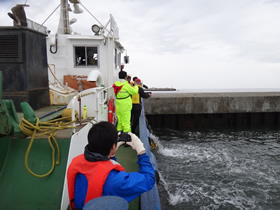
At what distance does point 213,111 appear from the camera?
552 inches

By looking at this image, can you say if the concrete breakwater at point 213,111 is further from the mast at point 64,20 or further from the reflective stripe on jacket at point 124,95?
→ the reflective stripe on jacket at point 124,95

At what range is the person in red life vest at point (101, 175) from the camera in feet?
4.69

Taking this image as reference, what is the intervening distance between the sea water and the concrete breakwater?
244 centimetres

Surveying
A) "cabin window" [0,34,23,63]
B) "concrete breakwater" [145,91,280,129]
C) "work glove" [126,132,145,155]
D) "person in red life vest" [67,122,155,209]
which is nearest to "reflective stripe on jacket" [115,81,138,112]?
"cabin window" [0,34,23,63]

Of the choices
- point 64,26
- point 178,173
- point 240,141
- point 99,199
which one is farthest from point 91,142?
point 240,141

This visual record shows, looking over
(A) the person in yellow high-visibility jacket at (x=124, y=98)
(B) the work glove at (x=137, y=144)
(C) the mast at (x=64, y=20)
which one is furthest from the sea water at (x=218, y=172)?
(C) the mast at (x=64, y=20)

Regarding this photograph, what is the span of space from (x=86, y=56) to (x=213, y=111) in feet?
30.1

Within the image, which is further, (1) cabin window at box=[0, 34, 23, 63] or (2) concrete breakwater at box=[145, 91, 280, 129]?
(2) concrete breakwater at box=[145, 91, 280, 129]

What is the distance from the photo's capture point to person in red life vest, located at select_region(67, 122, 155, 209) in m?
1.43

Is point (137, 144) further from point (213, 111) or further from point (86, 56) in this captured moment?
point (213, 111)

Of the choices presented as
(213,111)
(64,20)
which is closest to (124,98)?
(64,20)

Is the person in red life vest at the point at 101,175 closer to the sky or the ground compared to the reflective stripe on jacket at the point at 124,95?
closer to the ground

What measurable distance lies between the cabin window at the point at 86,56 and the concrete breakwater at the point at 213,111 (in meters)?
5.72

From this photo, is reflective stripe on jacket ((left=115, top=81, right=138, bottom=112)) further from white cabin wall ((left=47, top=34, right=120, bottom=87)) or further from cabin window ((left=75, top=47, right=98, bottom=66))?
cabin window ((left=75, top=47, right=98, bottom=66))
